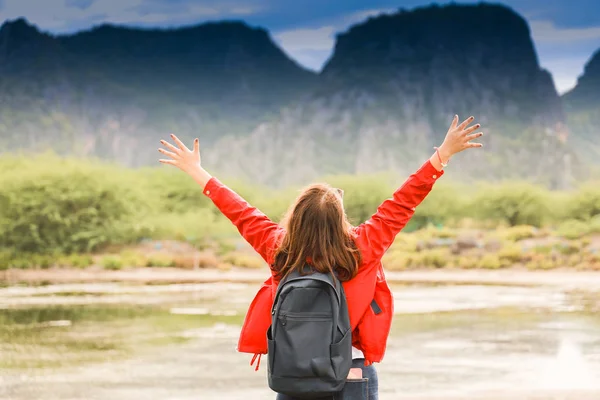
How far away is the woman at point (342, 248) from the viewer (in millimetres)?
3068

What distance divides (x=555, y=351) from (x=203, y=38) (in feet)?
433

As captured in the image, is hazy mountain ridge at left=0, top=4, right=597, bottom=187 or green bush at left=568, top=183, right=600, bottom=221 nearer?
A: green bush at left=568, top=183, right=600, bottom=221

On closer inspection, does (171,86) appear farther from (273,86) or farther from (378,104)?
(378,104)

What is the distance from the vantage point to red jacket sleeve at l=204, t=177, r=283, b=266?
326cm

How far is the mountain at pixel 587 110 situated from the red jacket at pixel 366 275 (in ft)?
367

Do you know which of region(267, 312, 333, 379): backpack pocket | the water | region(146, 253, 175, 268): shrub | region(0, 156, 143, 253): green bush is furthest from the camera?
region(0, 156, 143, 253): green bush

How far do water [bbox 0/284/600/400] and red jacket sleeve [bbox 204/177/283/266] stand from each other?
15.1 ft

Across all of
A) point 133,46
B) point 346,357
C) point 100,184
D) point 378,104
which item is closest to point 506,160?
point 378,104

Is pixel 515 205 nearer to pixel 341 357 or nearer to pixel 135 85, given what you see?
pixel 341 357

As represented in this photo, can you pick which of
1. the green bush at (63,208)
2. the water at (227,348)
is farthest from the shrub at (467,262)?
the green bush at (63,208)

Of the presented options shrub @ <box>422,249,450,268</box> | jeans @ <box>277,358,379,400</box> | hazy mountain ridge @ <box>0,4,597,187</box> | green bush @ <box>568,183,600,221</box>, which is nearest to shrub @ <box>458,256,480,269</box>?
shrub @ <box>422,249,450,268</box>

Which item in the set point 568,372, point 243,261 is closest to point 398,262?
point 243,261

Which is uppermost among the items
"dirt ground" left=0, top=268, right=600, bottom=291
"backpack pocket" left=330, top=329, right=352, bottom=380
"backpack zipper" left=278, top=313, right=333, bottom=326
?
"backpack zipper" left=278, top=313, right=333, bottom=326

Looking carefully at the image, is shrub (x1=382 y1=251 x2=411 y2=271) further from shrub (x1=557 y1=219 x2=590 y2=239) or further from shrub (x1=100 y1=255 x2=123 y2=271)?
shrub (x1=557 y1=219 x2=590 y2=239)
